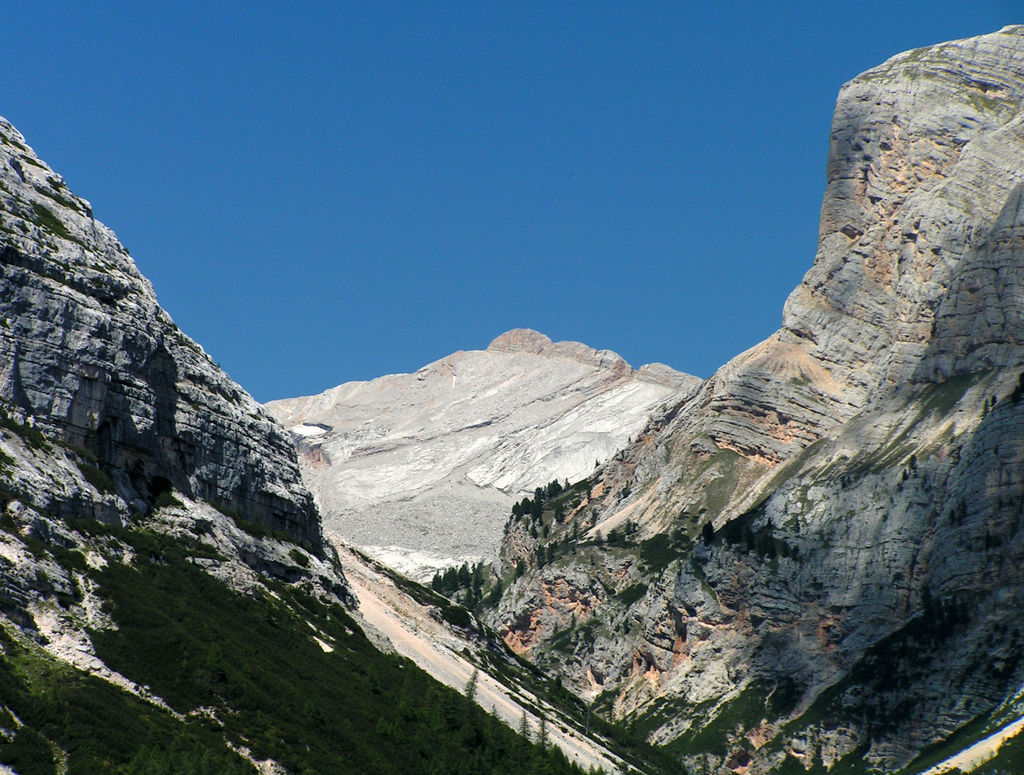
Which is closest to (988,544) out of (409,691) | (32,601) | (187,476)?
(409,691)

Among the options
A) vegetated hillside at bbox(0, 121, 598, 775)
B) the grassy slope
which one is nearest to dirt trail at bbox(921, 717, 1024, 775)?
the grassy slope

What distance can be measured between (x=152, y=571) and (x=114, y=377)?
16.5 metres

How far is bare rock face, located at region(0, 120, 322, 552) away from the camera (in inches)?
3777

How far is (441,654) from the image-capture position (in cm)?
13900

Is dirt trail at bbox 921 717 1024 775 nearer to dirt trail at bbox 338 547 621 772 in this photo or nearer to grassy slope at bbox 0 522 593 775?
dirt trail at bbox 338 547 621 772

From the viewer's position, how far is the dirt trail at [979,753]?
14748 centimetres

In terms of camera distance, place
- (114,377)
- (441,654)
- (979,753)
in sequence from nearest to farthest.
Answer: (114,377), (441,654), (979,753)

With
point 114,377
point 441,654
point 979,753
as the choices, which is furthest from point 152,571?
point 979,753

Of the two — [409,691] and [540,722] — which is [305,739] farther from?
[540,722]

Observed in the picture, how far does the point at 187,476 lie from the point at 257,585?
1131 cm

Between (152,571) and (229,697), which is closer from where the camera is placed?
(229,697)

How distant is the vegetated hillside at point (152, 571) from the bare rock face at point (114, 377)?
0.19 m

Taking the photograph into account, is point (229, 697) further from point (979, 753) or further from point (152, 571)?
point (979, 753)

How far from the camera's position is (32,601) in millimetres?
75188
